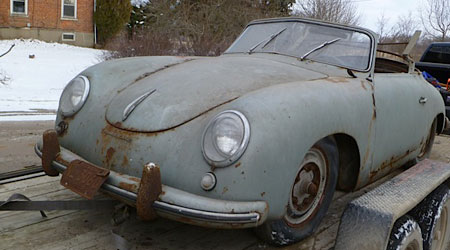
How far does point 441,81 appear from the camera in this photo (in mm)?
8070

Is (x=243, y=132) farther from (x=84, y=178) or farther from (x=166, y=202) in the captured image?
(x=84, y=178)

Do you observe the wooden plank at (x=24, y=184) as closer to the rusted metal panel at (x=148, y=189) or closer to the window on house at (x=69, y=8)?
the rusted metal panel at (x=148, y=189)

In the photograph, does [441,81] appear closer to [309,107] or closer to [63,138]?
[309,107]

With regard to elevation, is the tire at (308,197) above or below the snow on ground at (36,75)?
above

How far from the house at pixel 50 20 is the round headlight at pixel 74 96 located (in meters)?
20.5

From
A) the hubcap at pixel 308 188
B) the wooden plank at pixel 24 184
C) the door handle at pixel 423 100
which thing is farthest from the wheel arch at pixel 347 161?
the wooden plank at pixel 24 184

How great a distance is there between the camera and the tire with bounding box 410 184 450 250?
2646 mm

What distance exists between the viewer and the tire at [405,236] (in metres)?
2.24

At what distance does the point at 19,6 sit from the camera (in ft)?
69.3

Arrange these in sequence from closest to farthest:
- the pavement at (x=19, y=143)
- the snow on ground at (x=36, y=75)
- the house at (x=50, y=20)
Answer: the pavement at (x=19, y=143) → the snow on ground at (x=36, y=75) → the house at (x=50, y=20)

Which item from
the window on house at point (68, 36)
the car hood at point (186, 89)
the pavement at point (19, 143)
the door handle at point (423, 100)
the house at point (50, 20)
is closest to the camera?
the car hood at point (186, 89)

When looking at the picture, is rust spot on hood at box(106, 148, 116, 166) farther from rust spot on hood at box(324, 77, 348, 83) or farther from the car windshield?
the car windshield

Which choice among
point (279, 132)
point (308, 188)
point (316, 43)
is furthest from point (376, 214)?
point (316, 43)

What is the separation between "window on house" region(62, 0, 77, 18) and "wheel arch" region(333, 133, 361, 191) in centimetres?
2212
